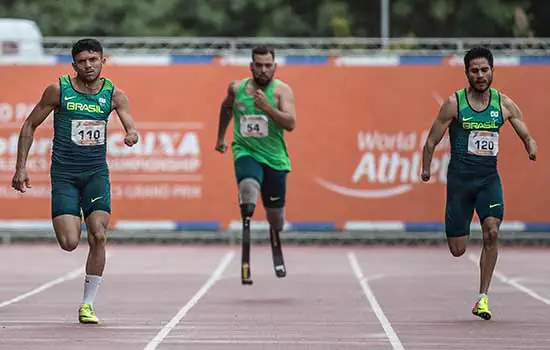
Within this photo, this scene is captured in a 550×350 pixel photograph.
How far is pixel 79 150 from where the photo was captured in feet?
44.4

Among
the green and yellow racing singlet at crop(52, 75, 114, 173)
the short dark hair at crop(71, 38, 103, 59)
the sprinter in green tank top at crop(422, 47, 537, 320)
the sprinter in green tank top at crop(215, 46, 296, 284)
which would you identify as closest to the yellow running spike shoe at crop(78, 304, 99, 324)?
the green and yellow racing singlet at crop(52, 75, 114, 173)

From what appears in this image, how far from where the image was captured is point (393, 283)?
18.4 meters

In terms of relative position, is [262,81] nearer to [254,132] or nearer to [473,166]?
[254,132]

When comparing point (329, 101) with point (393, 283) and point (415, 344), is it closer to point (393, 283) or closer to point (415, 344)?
point (393, 283)

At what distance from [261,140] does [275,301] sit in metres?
2.03

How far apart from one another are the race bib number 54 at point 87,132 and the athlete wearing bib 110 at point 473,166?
9.76 ft

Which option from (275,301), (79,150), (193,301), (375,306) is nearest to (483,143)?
(375,306)

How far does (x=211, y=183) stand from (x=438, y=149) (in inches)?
134

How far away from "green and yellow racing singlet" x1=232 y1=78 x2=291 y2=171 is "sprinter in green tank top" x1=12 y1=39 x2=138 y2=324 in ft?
11.6

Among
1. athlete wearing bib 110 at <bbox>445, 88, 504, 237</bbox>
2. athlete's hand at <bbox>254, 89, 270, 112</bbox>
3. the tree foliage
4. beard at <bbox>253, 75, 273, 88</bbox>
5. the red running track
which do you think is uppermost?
the tree foliage

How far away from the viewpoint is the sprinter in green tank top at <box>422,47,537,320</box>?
14094 millimetres

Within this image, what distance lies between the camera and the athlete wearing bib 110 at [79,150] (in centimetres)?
1351

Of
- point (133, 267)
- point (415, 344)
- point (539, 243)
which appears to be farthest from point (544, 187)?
point (415, 344)

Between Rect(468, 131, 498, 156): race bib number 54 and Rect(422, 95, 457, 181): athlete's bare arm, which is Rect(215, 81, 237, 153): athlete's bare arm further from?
Rect(468, 131, 498, 156): race bib number 54
